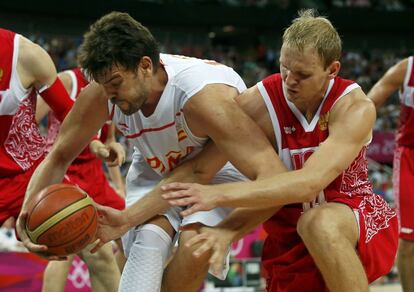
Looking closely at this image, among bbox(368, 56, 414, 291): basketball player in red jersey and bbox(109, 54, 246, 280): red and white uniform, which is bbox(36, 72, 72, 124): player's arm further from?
bbox(368, 56, 414, 291): basketball player in red jersey

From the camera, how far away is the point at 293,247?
10.9 ft

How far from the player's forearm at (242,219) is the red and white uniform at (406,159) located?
2.31 metres

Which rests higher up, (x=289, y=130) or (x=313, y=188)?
(x=289, y=130)

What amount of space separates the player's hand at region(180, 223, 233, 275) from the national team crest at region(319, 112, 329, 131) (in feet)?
2.08

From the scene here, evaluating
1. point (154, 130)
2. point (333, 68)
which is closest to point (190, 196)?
point (154, 130)

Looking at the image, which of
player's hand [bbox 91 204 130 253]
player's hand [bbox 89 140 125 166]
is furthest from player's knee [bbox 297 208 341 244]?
player's hand [bbox 89 140 125 166]

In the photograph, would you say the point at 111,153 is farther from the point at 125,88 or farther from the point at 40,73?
the point at 125,88

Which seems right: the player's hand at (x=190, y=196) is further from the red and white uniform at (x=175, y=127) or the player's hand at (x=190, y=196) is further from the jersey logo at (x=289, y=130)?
the jersey logo at (x=289, y=130)

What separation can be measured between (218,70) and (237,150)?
504mm

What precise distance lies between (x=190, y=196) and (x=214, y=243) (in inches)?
→ 12.1

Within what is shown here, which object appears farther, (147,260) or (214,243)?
(147,260)

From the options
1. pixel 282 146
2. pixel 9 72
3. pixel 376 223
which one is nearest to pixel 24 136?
pixel 9 72

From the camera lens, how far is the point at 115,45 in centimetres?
294

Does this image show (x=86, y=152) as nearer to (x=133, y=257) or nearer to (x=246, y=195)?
(x=133, y=257)
